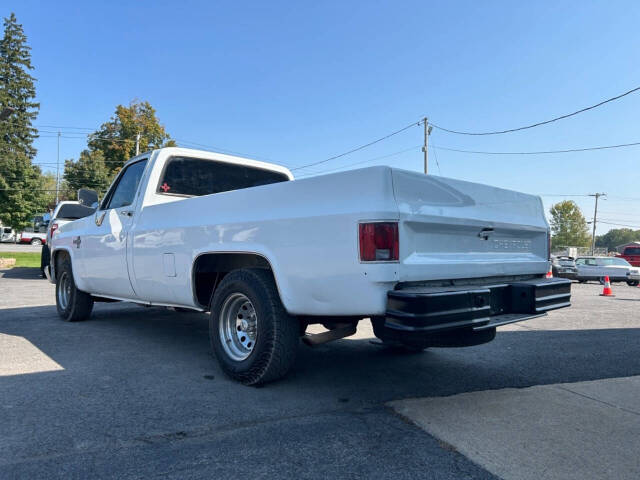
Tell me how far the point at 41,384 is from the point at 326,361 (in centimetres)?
239

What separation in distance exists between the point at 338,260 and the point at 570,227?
84204mm

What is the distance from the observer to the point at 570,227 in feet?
252

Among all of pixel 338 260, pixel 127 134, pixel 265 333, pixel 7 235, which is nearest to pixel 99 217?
pixel 265 333

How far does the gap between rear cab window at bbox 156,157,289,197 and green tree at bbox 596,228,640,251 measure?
6454 inches

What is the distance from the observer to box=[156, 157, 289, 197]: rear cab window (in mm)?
5102

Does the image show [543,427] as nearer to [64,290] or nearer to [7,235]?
[64,290]

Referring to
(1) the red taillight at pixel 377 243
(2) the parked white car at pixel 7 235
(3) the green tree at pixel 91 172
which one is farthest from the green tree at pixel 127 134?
(1) the red taillight at pixel 377 243

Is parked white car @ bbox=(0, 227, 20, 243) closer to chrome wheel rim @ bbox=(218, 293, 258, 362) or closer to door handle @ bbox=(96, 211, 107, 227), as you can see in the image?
door handle @ bbox=(96, 211, 107, 227)

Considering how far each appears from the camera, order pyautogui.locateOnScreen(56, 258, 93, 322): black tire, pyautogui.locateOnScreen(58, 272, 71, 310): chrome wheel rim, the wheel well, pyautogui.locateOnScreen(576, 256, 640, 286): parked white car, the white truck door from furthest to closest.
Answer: pyautogui.locateOnScreen(576, 256, 640, 286): parked white car < pyautogui.locateOnScreen(58, 272, 71, 310): chrome wheel rim < pyautogui.locateOnScreen(56, 258, 93, 322): black tire < the white truck door < the wheel well

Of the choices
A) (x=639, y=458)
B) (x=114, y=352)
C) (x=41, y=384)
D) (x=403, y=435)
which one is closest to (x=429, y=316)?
(x=403, y=435)

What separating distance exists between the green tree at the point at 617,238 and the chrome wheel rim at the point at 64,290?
165 metres

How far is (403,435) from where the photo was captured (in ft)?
8.95

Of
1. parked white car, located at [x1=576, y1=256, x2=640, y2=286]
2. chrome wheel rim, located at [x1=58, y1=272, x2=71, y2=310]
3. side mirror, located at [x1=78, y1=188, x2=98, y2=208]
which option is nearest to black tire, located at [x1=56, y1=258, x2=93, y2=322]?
chrome wheel rim, located at [x1=58, y1=272, x2=71, y2=310]

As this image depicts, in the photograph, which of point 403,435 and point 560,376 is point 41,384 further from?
point 560,376
